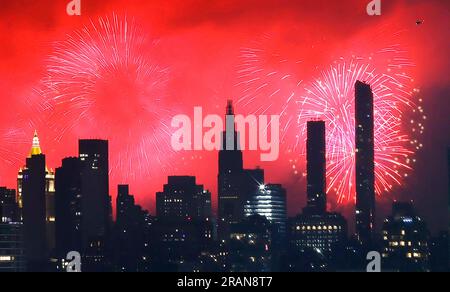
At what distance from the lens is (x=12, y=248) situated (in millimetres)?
117562

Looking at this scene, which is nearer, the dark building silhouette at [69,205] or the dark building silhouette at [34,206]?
the dark building silhouette at [34,206]

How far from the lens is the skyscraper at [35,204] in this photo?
11344 cm

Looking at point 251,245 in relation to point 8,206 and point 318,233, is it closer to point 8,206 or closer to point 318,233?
point 318,233

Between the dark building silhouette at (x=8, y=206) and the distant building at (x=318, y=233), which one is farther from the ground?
the dark building silhouette at (x=8, y=206)

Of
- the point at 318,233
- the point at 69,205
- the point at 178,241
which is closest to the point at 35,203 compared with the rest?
the point at 69,205

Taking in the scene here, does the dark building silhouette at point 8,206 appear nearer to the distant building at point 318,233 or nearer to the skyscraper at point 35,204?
the skyscraper at point 35,204

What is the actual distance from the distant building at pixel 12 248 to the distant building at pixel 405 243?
29.7m

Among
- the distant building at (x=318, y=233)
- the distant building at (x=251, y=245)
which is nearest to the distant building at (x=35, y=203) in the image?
the distant building at (x=251, y=245)

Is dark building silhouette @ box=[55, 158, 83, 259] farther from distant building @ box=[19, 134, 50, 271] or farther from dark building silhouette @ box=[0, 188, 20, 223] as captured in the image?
dark building silhouette @ box=[0, 188, 20, 223]

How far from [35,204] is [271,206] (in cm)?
2476

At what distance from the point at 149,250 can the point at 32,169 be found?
1231 centimetres
